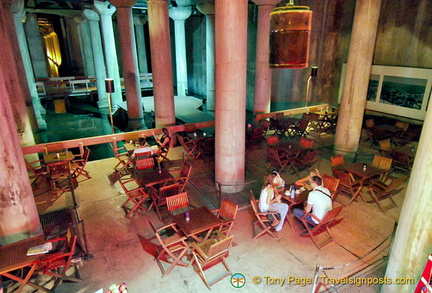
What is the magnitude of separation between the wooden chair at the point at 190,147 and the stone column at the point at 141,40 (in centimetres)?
2089

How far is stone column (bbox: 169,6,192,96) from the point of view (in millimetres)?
19641

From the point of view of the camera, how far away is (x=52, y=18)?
88.4 ft

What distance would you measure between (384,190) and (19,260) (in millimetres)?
7337

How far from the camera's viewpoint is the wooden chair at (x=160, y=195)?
6609mm

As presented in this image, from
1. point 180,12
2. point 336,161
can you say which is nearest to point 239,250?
point 336,161

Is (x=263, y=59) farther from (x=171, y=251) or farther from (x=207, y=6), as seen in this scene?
(x=171, y=251)

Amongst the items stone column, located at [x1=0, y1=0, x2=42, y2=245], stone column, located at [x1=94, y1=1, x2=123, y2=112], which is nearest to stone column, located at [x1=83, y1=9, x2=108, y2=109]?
stone column, located at [x1=94, y1=1, x2=123, y2=112]

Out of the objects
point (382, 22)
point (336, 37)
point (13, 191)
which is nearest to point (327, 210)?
point (13, 191)

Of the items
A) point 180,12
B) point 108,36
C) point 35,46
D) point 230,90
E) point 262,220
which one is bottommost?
point 262,220

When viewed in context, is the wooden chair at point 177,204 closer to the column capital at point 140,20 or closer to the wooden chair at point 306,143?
the wooden chair at point 306,143

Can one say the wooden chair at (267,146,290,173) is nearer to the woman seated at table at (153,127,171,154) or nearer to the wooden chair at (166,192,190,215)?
the woman seated at table at (153,127,171,154)

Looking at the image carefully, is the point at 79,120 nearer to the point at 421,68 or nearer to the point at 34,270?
the point at 34,270

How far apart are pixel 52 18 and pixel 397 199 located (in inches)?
1203

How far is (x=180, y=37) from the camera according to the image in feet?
68.3
